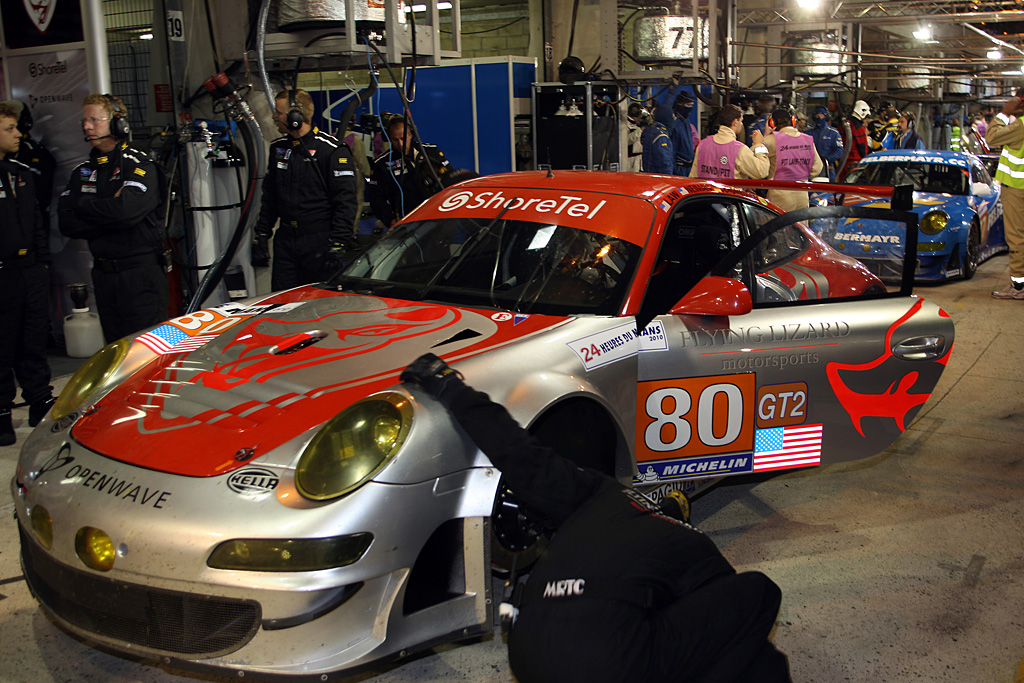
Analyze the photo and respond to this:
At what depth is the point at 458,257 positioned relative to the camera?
3.75m

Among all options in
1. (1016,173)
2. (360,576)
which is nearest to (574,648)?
(360,576)

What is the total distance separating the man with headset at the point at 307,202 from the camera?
5.93 m

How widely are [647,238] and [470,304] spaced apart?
733mm

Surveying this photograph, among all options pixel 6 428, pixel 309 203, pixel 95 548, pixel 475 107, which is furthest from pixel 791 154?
pixel 95 548

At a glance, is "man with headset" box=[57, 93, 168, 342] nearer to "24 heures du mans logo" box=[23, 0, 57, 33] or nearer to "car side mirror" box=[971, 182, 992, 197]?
"24 heures du mans logo" box=[23, 0, 57, 33]

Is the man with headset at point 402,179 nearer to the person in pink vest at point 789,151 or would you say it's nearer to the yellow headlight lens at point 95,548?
the person in pink vest at point 789,151

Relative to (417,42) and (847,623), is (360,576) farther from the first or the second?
(417,42)

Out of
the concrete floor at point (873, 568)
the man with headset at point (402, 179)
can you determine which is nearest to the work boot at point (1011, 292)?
the concrete floor at point (873, 568)

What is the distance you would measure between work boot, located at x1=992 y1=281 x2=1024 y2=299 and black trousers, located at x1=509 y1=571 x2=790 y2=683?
27.9ft

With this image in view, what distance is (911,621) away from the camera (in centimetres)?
310

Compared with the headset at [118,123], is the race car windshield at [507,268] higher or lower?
lower

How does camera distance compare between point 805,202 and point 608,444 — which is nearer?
point 608,444

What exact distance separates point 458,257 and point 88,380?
4.80ft

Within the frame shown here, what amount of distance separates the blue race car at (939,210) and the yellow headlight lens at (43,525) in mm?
7629
